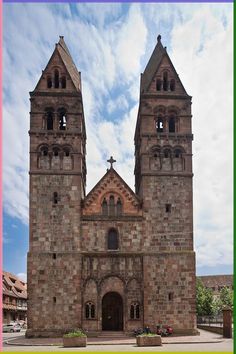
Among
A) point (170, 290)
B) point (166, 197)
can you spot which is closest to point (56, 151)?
point (166, 197)

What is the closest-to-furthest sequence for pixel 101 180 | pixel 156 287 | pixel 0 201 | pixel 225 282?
pixel 0 201 < pixel 156 287 < pixel 101 180 < pixel 225 282

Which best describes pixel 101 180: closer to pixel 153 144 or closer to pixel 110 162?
pixel 110 162

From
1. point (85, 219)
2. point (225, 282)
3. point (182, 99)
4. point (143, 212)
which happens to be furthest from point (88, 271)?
point (225, 282)

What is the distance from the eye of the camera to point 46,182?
4469 centimetres

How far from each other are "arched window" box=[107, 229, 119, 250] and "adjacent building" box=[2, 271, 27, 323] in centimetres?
3545

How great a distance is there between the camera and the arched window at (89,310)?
139 ft

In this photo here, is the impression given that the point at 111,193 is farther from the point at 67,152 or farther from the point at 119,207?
the point at 67,152

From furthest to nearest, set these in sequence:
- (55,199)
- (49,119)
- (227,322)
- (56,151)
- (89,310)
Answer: (49,119) → (56,151) → (55,199) → (89,310) → (227,322)

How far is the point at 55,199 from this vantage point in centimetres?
4444

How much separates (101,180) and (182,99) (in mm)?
11792

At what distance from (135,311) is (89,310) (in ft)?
13.8

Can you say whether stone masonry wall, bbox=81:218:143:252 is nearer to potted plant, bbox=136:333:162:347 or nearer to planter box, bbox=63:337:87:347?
planter box, bbox=63:337:87:347

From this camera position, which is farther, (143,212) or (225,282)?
(225,282)

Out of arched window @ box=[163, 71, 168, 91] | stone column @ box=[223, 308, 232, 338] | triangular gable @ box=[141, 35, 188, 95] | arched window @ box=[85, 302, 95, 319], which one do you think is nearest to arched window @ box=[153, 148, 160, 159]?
triangular gable @ box=[141, 35, 188, 95]
